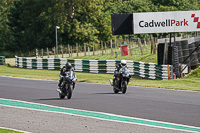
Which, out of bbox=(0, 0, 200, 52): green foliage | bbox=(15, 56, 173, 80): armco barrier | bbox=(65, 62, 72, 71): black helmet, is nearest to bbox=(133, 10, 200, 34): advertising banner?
bbox=(15, 56, 173, 80): armco barrier

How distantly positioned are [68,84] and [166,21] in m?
14.2

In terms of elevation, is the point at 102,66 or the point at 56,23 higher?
the point at 56,23

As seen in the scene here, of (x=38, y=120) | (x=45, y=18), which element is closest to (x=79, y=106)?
(x=38, y=120)

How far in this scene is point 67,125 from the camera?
35.3ft

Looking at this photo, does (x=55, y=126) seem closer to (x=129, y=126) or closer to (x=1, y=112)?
(x=129, y=126)

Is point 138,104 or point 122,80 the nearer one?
point 138,104

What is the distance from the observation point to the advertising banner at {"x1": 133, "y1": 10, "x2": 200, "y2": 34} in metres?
28.2

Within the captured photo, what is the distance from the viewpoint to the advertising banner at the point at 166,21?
2816 cm

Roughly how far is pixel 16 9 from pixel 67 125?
71875 mm

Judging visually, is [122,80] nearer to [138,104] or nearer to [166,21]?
[138,104]

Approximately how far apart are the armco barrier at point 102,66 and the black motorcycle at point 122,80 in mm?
6801

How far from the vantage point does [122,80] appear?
704 inches

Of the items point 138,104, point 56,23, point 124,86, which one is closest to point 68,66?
point 138,104

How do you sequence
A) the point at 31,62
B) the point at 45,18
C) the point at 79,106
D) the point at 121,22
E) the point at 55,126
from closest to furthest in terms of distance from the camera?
the point at 55,126, the point at 79,106, the point at 121,22, the point at 31,62, the point at 45,18
